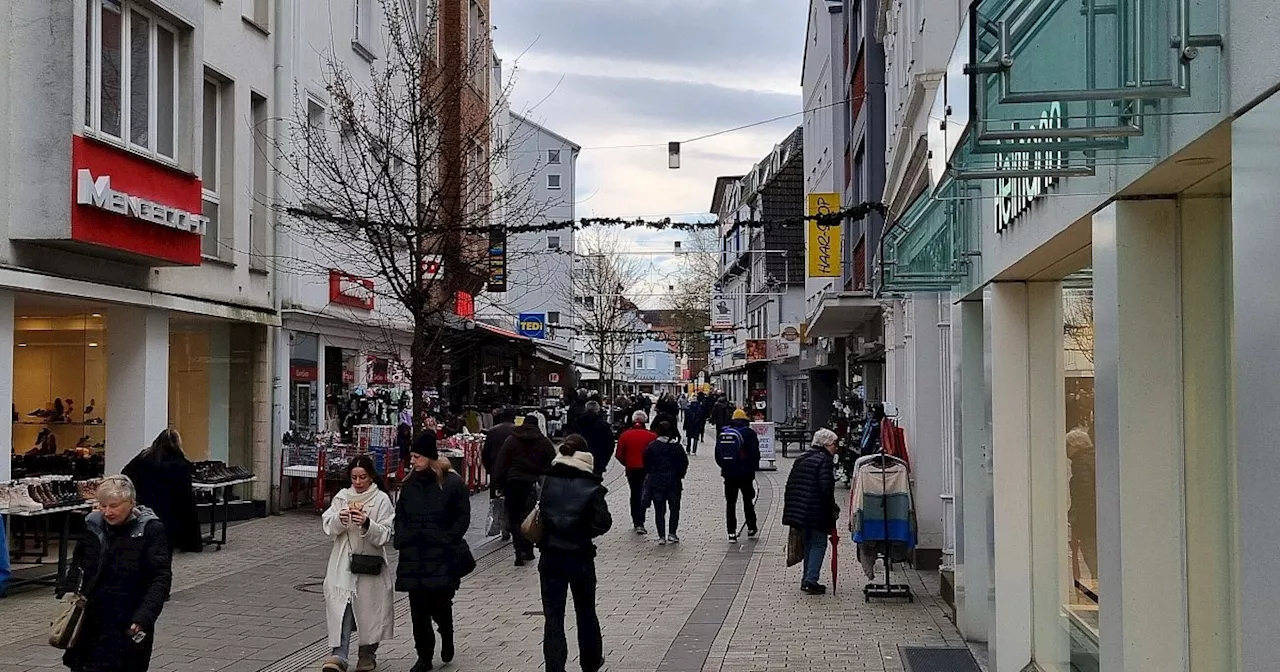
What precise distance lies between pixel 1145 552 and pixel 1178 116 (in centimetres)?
177

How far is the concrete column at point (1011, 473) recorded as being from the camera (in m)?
8.99

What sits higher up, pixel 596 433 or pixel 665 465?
pixel 596 433

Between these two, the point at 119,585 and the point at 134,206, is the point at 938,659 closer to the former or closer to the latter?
the point at 119,585

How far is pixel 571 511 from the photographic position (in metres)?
9.30

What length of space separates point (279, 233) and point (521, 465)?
7556 mm

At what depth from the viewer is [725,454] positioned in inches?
696

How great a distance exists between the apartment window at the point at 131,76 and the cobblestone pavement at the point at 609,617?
4944 mm

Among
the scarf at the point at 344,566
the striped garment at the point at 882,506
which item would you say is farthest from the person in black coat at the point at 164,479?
the striped garment at the point at 882,506

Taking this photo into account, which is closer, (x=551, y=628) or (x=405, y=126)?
(x=551, y=628)

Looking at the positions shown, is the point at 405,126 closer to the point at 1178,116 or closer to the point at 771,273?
the point at 1178,116

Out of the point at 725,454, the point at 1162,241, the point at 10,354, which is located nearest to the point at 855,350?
the point at 725,454

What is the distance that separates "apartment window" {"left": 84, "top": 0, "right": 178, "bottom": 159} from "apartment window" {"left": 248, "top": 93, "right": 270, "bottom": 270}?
4242 mm

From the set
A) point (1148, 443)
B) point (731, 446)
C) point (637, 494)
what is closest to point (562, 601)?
point (1148, 443)

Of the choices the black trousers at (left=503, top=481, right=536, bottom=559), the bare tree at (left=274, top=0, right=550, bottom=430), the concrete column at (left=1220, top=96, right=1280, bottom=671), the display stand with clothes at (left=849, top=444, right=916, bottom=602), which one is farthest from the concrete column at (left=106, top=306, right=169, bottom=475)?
the concrete column at (left=1220, top=96, right=1280, bottom=671)
